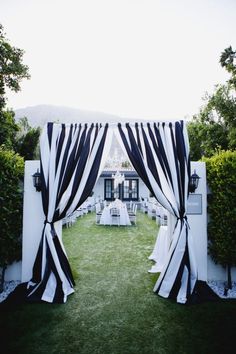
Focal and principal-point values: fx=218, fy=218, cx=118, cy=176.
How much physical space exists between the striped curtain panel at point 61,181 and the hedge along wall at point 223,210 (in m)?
2.29

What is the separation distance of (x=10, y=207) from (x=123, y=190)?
1698 cm

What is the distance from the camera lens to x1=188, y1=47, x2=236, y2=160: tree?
1648 centimetres

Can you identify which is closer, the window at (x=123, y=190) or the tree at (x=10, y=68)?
the tree at (x=10, y=68)

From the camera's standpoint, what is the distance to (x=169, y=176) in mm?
4141

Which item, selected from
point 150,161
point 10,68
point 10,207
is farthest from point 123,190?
point 10,207

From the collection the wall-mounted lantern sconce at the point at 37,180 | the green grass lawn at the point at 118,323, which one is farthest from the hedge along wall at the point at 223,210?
the wall-mounted lantern sconce at the point at 37,180

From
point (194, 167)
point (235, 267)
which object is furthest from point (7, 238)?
point (235, 267)

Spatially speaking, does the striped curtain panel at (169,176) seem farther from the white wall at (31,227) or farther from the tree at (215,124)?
the tree at (215,124)

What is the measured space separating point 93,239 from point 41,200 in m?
4.14

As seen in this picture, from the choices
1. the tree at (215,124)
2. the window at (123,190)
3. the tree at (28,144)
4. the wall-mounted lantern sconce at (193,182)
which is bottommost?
the window at (123,190)

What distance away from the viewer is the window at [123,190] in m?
20.9

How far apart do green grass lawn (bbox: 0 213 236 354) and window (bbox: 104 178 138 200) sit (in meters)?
15.9

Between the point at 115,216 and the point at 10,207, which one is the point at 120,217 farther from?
the point at 10,207

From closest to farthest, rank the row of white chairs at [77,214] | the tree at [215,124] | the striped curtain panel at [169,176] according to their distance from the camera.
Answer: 1. the striped curtain panel at [169,176]
2. the row of white chairs at [77,214]
3. the tree at [215,124]
